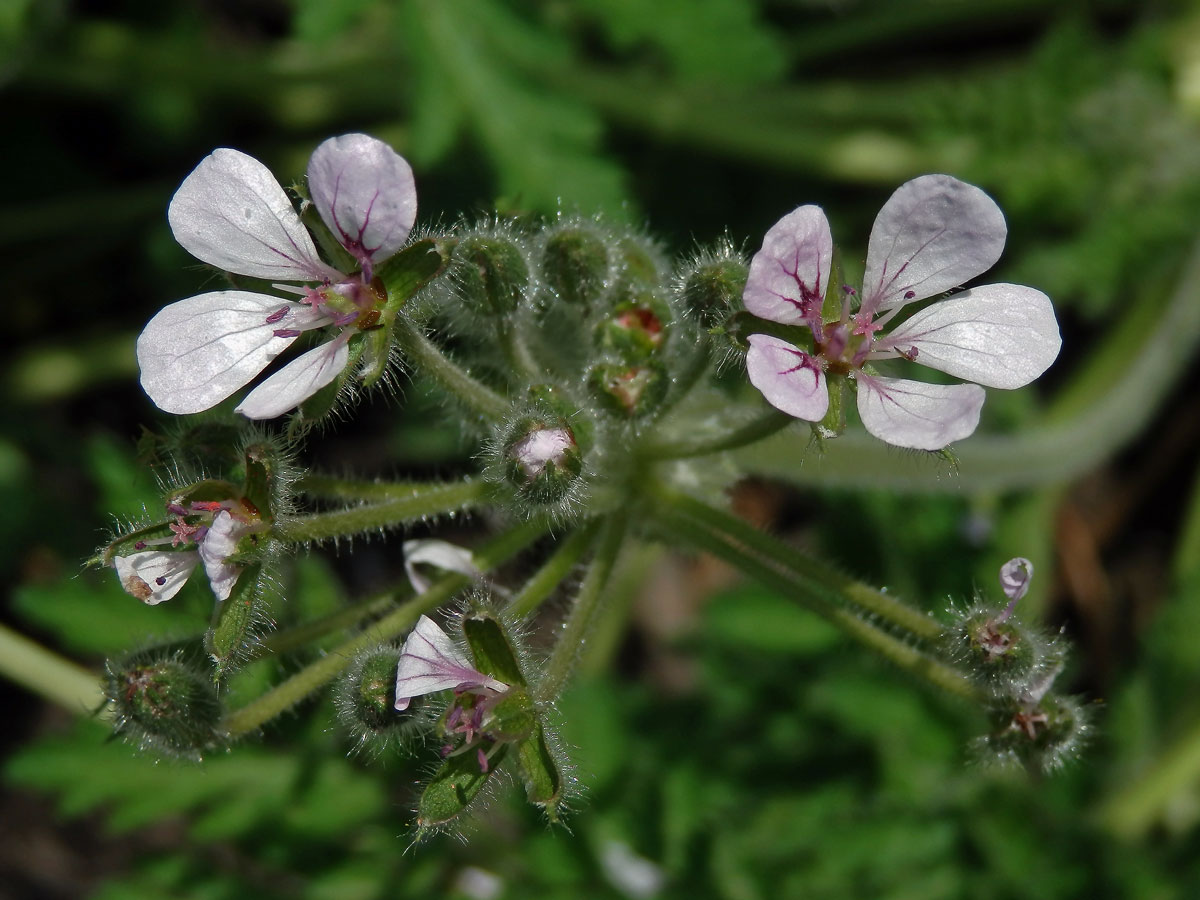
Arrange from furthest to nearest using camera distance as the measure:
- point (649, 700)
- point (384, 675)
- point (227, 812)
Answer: point (649, 700), point (227, 812), point (384, 675)

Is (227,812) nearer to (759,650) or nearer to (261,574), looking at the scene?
(261,574)

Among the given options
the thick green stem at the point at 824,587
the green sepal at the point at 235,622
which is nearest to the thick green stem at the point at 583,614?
the thick green stem at the point at 824,587

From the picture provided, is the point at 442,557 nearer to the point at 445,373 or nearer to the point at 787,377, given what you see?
the point at 445,373

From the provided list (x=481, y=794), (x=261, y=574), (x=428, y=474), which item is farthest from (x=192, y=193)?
(x=428, y=474)

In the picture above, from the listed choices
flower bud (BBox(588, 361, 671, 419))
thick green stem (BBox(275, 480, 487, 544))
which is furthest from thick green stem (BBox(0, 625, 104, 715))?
flower bud (BBox(588, 361, 671, 419))

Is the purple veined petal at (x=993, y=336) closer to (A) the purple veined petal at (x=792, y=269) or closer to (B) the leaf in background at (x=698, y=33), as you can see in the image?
(A) the purple veined petal at (x=792, y=269)

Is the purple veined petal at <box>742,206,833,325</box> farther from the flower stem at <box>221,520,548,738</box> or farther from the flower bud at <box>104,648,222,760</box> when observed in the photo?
the flower bud at <box>104,648,222,760</box>
